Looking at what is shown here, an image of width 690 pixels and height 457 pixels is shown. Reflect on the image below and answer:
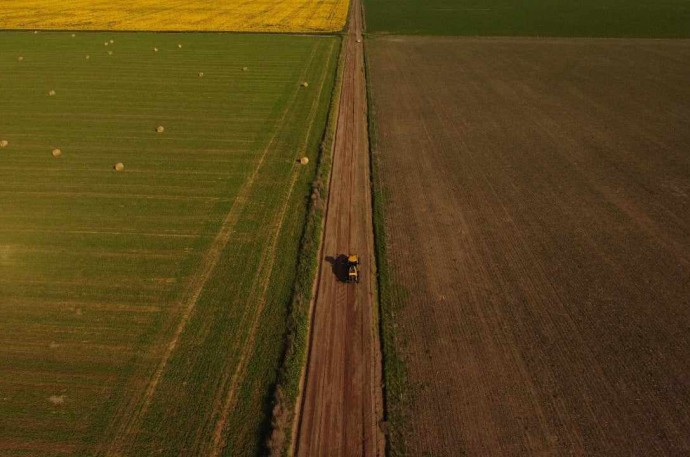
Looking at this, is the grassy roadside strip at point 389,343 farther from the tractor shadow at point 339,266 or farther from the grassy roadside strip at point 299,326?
the grassy roadside strip at point 299,326

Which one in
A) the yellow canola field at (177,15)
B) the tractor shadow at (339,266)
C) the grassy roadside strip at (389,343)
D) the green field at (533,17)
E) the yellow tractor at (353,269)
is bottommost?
the grassy roadside strip at (389,343)

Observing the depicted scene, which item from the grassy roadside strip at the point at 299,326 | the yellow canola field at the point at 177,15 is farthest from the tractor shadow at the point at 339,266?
the yellow canola field at the point at 177,15

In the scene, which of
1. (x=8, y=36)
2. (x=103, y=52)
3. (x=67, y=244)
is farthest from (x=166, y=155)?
(x=8, y=36)

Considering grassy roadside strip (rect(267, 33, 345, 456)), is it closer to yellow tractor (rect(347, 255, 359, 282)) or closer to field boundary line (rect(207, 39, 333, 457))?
field boundary line (rect(207, 39, 333, 457))

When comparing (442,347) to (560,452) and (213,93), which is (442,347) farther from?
(213,93)

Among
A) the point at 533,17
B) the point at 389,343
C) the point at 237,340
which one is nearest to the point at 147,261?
the point at 237,340
